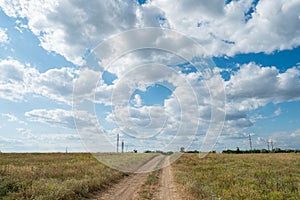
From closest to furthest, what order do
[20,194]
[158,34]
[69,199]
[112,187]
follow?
[20,194] < [69,199] < [112,187] < [158,34]

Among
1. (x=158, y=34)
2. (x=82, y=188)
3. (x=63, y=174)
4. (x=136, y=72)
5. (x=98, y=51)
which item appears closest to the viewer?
(x=82, y=188)

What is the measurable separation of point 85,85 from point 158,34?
8837 millimetres

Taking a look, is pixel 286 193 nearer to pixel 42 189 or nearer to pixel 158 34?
pixel 42 189

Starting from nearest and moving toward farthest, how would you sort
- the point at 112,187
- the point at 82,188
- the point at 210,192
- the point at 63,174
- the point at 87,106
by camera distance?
the point at 210,192
the point at 82,188
the point at 112,187
the point at 63,174
the point at 87,106

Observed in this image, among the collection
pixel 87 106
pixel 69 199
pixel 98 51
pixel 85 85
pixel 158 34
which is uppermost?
pixel 158 34

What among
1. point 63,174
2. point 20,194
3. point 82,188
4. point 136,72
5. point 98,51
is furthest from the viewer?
point 136,72

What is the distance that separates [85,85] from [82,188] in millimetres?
10244

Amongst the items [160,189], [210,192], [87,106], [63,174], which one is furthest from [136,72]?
[210,192]

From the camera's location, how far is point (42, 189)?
10555mm

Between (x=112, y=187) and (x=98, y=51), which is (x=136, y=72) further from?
(x=112, y=187)

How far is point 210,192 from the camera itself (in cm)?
1141

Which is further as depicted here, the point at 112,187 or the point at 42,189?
the point at 112,187

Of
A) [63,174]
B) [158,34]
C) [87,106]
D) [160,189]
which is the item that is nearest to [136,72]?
[158,34]

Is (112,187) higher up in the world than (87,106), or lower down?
lower down
